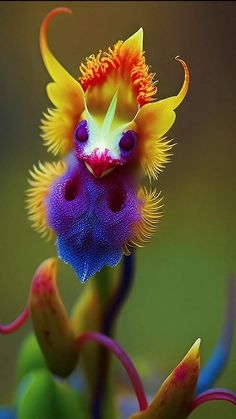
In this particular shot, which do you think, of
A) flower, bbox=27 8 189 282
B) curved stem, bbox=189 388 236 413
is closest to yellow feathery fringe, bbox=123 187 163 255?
flower, bbox=27 8 189 282

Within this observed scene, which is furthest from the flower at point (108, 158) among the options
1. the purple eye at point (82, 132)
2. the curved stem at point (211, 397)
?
the curved stem at point (211, 397)

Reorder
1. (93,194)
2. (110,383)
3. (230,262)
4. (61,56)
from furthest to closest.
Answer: (61,56) → (230,262) → (110,383) → (93,194)

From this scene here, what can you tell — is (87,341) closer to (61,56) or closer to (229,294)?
(229,294)

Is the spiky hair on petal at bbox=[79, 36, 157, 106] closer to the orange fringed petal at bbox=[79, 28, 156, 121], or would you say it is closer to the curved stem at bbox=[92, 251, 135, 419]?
the orange fringed petal at bbox=[79, 28, 156, 121]

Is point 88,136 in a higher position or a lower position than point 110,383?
higher

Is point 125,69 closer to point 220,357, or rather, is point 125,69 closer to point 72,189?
point 72,189

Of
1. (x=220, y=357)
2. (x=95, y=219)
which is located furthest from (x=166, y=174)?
(x=95, y=219)

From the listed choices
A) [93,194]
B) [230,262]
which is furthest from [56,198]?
[230,262]
